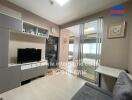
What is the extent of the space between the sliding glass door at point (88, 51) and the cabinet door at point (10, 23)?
2692 mm

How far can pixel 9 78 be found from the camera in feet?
8.73

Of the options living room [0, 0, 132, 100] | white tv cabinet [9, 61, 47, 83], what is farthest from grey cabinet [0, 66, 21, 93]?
white tv cabinet [9, 61, 47, 83]

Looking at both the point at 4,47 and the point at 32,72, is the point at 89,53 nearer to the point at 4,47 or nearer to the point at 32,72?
the point at 32,72

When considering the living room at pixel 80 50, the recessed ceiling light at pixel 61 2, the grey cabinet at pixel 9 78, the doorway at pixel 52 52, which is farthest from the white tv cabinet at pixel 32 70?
the recessed ceiling light at pixel 61 2

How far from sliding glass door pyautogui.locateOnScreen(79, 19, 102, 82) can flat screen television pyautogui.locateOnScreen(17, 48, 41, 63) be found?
205 centimetres

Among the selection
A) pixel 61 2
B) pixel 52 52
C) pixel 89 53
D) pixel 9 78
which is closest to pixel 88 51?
pixel 89 53

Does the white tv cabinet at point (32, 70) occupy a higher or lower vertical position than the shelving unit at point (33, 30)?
lower

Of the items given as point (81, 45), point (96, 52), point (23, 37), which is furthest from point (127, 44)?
point (23, 37)

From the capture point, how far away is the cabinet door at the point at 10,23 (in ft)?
8.25

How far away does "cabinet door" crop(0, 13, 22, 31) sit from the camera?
2.52 meters

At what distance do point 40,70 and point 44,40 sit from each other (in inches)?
61.9

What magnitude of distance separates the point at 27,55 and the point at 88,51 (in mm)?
2639

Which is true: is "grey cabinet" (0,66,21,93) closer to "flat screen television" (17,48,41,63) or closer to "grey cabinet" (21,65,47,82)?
"grey cabinet" (21,65,47,82)

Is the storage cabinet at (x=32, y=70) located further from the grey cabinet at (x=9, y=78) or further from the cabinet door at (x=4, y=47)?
the cabinet door at (x=4, y=47)
